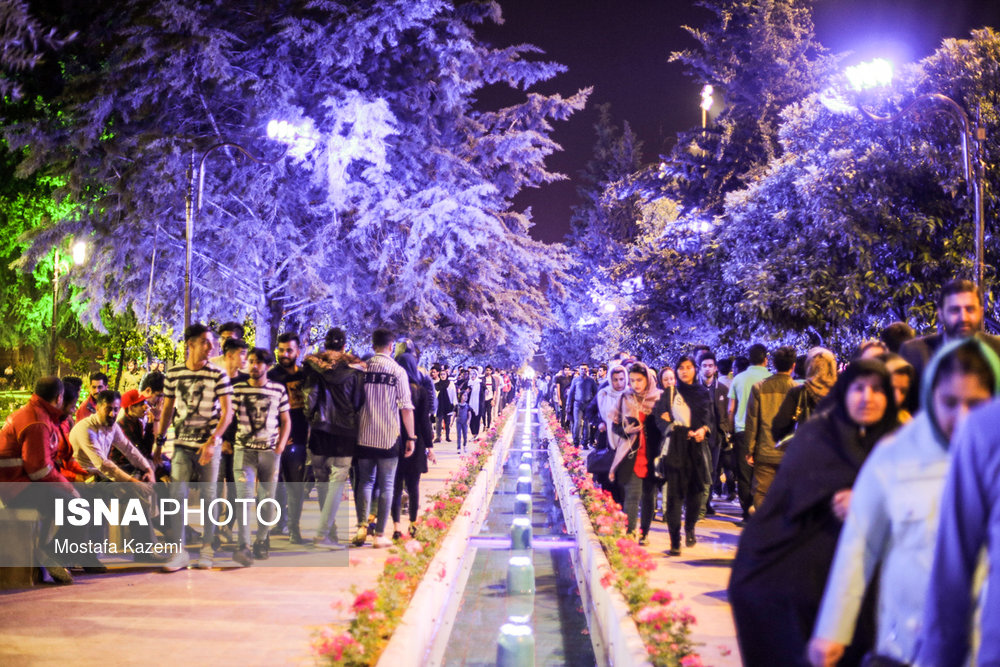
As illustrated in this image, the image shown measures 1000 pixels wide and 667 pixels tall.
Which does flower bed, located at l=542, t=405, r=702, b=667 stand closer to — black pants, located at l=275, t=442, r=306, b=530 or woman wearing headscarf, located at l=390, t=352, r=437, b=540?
woman wearing headscarf, located at l=390, t=352, r=437, b=540

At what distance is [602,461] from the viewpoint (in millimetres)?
9367

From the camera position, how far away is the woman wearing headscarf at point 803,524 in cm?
321

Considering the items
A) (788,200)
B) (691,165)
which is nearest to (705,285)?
(788,200)

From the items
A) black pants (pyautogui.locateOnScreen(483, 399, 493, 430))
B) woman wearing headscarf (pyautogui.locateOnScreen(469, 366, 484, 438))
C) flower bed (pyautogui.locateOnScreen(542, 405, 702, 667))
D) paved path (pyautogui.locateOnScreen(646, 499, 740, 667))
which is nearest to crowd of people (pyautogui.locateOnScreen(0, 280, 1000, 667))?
paved path (pyautogui.locateOnScreen(646, 499, 740, 667))

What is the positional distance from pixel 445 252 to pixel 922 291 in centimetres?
972

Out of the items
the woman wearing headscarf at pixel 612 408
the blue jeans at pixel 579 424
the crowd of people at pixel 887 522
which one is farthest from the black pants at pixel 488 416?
the crowd of people at pixel 887 522

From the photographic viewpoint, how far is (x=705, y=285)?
20.9 m

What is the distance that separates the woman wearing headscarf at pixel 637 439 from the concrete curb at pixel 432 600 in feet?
5.93

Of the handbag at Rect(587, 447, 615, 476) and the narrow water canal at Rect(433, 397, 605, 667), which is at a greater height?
the handbag at Rect(587, 447, 615, 476)

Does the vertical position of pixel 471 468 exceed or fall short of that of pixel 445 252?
it falls short

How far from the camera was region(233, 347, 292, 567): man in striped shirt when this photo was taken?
25.4 feet

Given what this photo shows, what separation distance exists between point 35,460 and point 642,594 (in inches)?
195

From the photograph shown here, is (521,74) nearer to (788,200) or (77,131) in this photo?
(788,200)

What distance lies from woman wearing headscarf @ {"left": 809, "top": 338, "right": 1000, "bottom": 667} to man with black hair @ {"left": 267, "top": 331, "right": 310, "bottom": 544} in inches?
273
